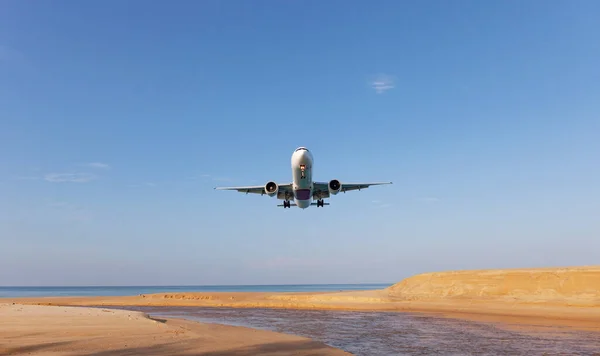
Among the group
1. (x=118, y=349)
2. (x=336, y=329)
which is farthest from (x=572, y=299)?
(x=118, y=349)

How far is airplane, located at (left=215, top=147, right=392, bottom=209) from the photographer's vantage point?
47.8m

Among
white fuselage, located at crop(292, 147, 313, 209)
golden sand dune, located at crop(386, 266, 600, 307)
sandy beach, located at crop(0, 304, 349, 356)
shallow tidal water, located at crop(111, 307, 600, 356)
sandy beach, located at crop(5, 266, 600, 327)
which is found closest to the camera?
sandy beach, located at crop(0, 304, 349, 356)

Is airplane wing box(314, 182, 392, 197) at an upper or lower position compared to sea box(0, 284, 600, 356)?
upper

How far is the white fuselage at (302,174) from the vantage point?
47.5 metres

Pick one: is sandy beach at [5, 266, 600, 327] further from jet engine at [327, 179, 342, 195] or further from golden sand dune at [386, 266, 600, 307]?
jet engine at [327, 179, 342, 195]

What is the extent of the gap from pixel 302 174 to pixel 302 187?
1.78 m

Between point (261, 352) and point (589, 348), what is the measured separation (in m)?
15.8

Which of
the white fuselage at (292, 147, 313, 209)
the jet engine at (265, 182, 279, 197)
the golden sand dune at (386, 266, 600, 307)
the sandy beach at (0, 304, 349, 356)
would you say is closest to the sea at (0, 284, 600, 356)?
the sandy beach at (0, 304, 349, 356)

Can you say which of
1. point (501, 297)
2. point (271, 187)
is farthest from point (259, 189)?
point (501, 297)

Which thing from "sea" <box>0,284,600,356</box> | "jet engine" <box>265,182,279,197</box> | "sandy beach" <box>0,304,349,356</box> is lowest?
"sea" <box>0,284,600,356</box>

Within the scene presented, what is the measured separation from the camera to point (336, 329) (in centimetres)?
2972

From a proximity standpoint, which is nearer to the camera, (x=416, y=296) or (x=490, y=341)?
(x=490, y=341)

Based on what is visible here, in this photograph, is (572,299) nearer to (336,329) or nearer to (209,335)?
(336,329)

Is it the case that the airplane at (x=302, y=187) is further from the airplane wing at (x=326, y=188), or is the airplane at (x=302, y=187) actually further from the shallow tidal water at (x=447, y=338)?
the shallow tidal water at (x=447, y=338)
